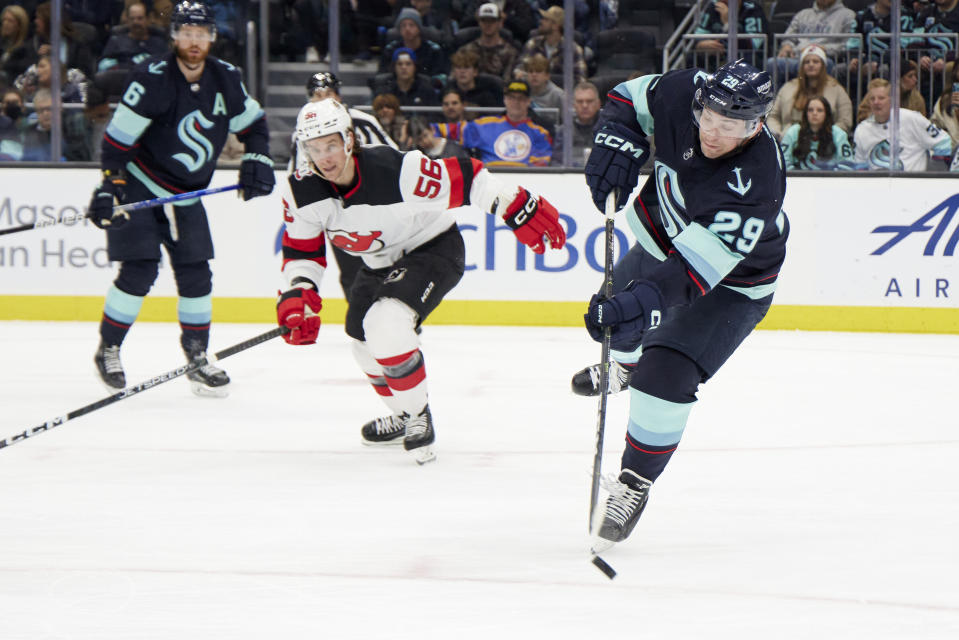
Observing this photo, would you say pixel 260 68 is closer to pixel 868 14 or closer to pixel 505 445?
pixel 868 14

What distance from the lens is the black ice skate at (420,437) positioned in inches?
131

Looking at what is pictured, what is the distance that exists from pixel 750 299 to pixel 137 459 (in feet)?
5.80

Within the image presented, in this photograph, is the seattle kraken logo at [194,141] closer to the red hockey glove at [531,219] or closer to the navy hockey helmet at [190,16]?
the navy hockey helmet at [190,16]

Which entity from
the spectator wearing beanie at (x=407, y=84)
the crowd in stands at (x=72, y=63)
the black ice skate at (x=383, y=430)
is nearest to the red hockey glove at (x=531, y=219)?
the black ice skate at (x=383, y=430)

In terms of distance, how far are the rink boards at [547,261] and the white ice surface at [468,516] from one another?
1.46 metres

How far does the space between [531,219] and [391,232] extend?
40 cm

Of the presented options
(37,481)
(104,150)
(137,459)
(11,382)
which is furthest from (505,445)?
(11,382)

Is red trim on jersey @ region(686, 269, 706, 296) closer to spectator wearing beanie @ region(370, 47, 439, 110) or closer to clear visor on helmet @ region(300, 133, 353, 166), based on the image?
clear visor on helmet @ region(300, 133, 353, 166)

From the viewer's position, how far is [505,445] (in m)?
3.65

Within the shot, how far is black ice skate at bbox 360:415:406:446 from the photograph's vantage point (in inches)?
142

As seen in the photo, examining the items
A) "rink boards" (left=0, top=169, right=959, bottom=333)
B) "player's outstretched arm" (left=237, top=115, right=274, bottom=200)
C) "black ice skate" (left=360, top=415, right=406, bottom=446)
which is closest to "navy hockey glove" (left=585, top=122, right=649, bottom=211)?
"black ice skate" (left=360, top=415, right=406, bottom=446)

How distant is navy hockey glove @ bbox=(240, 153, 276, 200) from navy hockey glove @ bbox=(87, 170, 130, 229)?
1.37 feet

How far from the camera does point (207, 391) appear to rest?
4488 mm

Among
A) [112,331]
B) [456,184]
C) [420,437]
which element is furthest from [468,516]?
[112,331]
